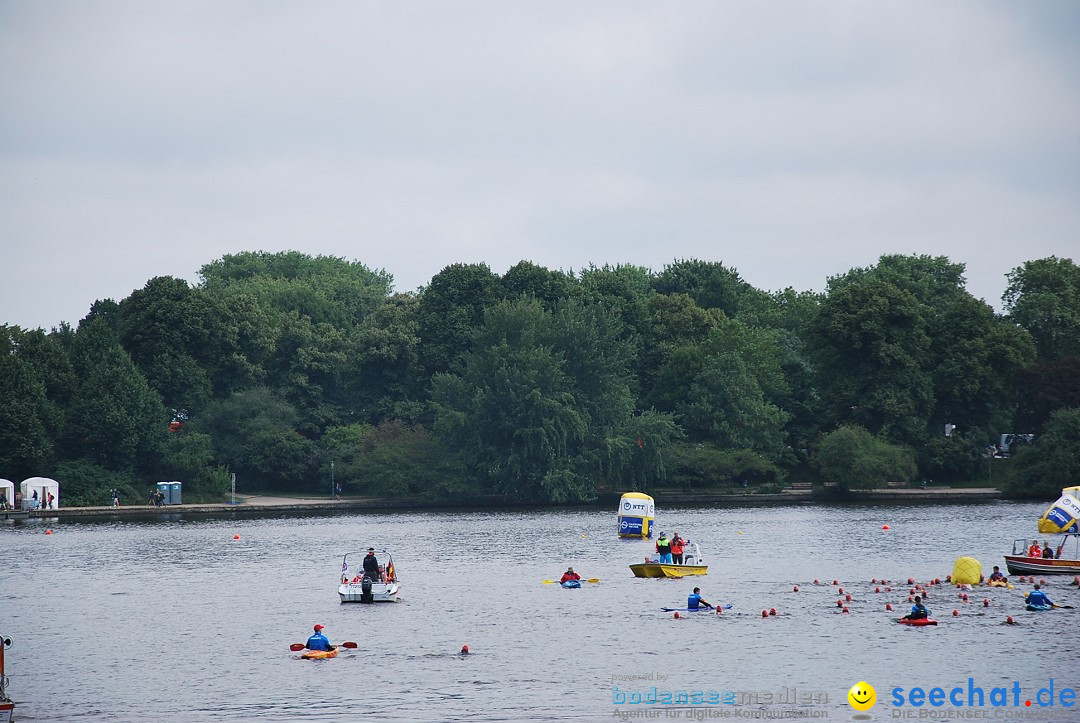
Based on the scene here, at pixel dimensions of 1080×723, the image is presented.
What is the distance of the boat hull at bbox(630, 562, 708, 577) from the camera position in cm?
6050

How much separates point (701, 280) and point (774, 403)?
3414 cm

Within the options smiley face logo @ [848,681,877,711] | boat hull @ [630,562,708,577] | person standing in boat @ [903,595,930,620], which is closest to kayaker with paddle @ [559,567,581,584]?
boat hull @ [630,562,708,577]

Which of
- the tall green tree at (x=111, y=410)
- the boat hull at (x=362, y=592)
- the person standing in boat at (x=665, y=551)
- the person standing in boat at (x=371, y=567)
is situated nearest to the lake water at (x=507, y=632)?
the boat hull at (x=362, y=592)

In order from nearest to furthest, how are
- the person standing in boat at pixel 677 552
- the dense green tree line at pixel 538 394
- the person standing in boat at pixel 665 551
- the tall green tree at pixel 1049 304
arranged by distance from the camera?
the person standing in boat at pixel 677 552, the person standing in boat at pixel 665 551, the dense green tree line at pixel 538 394, the tall green tree at pixel 1049 304

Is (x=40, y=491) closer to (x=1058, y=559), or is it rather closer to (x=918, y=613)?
(x=1058, y=559)

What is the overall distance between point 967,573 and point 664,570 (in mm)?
13946

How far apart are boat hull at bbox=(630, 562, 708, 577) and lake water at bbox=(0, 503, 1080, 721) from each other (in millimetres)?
365

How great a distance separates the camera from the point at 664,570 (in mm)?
60562

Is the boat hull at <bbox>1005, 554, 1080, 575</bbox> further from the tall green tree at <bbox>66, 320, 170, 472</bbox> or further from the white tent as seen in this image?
the white tent

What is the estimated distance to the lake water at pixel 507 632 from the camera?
3650 centimetres

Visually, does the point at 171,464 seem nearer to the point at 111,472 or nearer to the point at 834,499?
the point at 111,472

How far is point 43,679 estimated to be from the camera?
134ft

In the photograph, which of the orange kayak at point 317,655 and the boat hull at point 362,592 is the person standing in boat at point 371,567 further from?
the orange kayak at point 317,655

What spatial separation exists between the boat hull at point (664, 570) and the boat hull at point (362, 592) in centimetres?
1270
